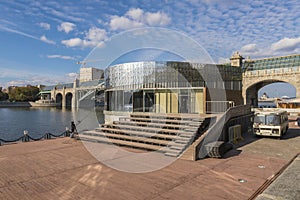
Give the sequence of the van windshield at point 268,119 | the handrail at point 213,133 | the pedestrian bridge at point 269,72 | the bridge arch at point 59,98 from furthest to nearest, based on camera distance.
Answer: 1. the bridge arch at point 59,98
2. the pedestrian bridge at point 269,72
3. the van windshield at point 268,119
4. the handrail at point 213,133

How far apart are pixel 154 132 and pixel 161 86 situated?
19.4 feet

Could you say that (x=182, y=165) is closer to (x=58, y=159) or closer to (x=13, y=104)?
(x=58, y=159)

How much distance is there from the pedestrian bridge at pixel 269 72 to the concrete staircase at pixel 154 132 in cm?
3766

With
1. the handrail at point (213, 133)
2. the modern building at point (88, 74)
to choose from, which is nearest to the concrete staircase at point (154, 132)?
the handrail at point (213, 133)

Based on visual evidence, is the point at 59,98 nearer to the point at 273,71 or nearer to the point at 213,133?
the point at 273,71

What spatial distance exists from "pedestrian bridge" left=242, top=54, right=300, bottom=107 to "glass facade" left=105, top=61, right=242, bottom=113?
95.3 ft

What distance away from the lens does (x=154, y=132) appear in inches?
559

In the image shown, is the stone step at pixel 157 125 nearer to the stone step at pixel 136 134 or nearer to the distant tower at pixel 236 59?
the stone step at pixel 136 134

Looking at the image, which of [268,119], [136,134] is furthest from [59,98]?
[268,119]

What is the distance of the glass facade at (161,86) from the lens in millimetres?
18156

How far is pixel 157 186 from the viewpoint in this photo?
7855mm

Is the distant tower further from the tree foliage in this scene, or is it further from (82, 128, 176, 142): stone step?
the tree foliage

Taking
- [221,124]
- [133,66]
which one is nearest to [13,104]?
[133,66]

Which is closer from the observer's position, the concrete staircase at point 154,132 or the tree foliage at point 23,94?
the concrete staircase at point 154,132
